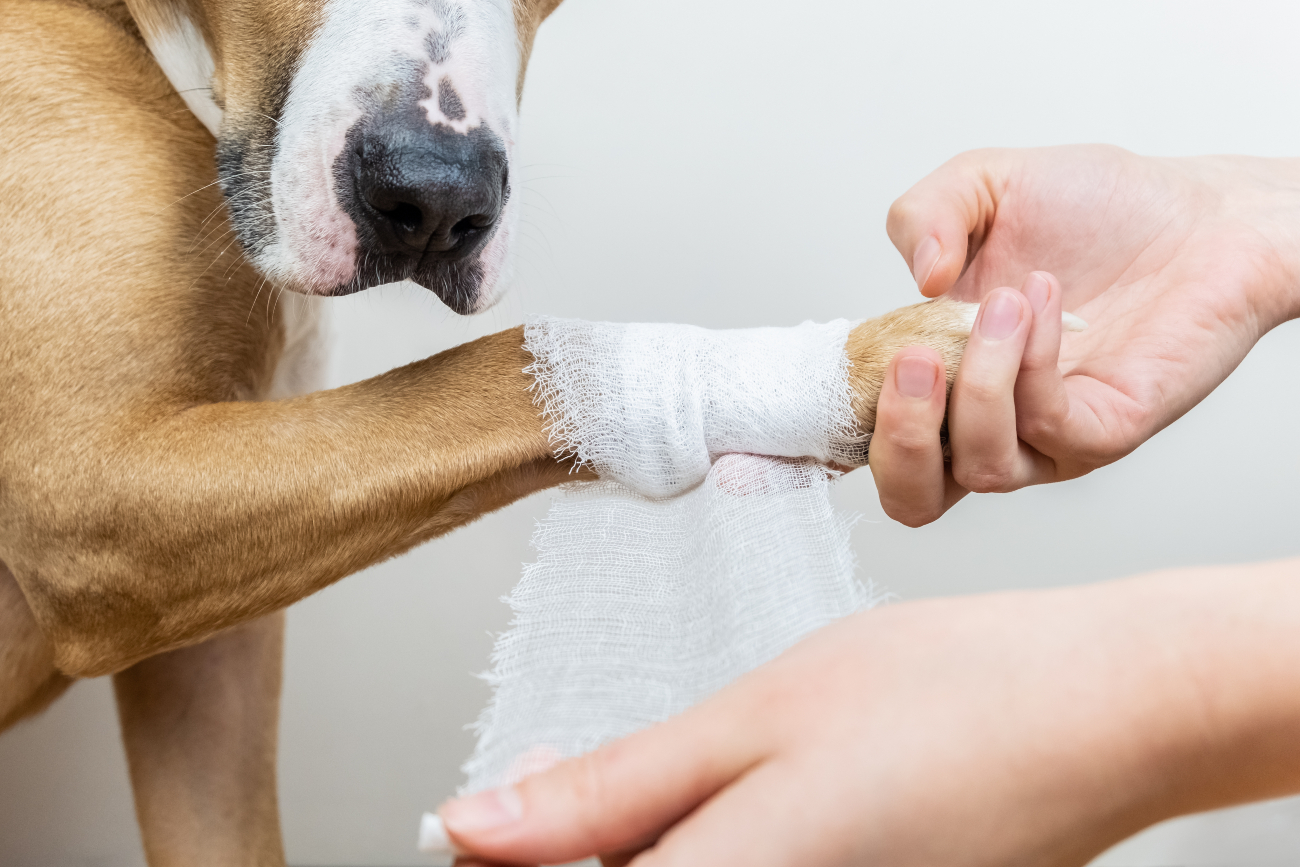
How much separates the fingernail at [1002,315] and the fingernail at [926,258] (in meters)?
0.18

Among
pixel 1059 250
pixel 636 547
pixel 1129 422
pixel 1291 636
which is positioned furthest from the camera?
pixel 1059 250

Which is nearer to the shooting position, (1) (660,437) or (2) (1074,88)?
(1) (660,437)

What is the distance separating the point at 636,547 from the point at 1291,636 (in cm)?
49

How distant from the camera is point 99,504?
2.95 ft

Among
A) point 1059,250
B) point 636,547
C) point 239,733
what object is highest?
point 1059,250

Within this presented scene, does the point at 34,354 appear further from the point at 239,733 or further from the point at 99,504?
the point at 239,733

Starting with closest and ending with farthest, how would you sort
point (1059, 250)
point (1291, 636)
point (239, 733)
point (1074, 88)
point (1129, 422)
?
point (1291, 636) → point (1129, 422) → point (1059, 250) → point (239, 733) → point (1074, 88)

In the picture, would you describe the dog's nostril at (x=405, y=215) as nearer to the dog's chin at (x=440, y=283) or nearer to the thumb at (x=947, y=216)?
the dog's chin at (x=440, y=283)

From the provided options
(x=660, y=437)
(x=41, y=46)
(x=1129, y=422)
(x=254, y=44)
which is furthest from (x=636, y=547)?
(x=41, y=46)

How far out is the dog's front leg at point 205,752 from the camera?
4.50 feet

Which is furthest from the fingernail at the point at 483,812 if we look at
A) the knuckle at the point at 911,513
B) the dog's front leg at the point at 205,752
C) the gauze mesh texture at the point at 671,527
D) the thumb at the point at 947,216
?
the dog's front leg at the point at 205,752

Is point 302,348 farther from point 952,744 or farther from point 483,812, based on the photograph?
point 952,744

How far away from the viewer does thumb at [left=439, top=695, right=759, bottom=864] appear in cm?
51

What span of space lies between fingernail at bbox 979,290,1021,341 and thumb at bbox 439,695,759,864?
0.47m
